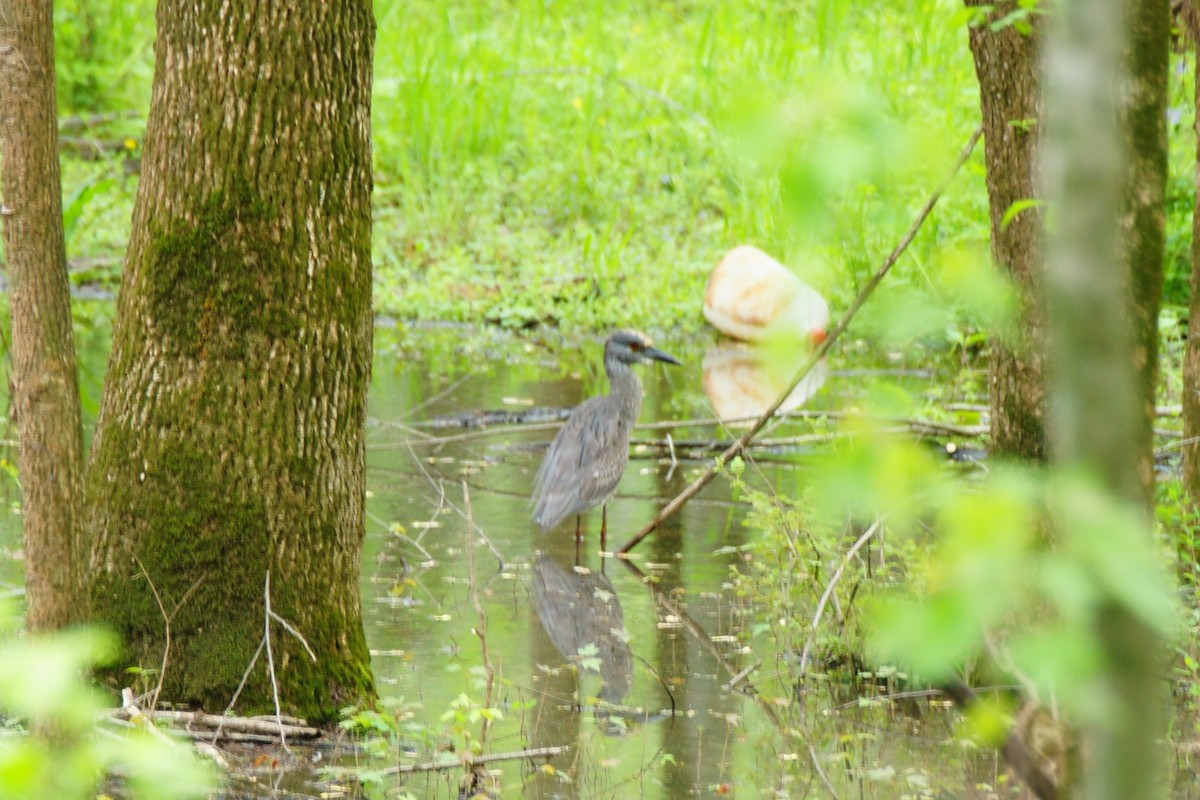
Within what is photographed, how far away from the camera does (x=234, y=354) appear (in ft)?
15.0

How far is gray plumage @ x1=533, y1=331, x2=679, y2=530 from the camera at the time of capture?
303 inches

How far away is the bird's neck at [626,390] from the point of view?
8.44 m

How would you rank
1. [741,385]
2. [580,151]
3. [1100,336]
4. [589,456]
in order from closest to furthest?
[1100,336] → [589,456] → [741,385] → [580,151]

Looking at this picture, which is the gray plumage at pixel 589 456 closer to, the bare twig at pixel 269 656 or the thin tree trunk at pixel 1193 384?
the thin tree trunk at pixel 1193 384

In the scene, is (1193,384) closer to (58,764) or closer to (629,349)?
(629,349)

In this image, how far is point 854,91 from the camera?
5.13ft

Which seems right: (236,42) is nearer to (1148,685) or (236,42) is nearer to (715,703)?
(715,703)

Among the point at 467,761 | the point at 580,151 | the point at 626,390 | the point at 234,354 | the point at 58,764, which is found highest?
the point at 580,151

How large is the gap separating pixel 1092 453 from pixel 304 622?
372cm

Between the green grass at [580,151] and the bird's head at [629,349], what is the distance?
4060 millimetres

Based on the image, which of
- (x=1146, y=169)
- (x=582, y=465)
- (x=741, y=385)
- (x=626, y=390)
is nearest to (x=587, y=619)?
(x=582, y=465)

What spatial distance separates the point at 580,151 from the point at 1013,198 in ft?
39.4

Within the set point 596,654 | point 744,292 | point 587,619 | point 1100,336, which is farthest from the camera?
point 744,292

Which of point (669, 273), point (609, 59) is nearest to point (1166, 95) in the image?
point (669, 273)
